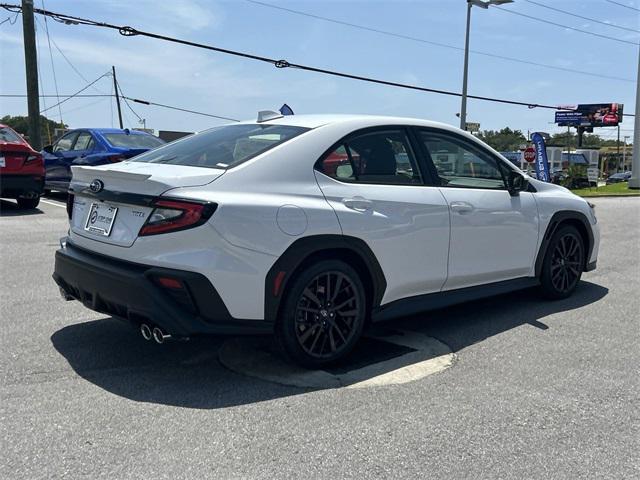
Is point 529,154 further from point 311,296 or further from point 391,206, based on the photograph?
point 311,296

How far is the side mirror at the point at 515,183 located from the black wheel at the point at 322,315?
74.1 inches

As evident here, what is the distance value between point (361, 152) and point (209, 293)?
4.91ft

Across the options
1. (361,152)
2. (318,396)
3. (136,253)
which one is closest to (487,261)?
(361,152)

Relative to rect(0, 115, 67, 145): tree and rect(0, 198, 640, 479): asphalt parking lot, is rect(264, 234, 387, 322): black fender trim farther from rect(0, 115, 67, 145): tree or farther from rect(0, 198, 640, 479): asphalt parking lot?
rect(0, 115, 67, 145): tree

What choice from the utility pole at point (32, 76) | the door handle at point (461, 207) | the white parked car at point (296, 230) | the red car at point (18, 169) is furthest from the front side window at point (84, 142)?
the door handle at point (461, 207)

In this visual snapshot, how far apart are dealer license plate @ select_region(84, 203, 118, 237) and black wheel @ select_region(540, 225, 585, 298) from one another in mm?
3781

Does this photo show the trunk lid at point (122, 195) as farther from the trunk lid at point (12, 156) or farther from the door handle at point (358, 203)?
the trunk lid at point (12, 156)

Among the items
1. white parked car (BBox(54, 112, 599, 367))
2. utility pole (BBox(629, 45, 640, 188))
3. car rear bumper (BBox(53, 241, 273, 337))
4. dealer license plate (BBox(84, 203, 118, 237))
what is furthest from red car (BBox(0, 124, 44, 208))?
utility pole (BBox(629, 45, 640, 188))

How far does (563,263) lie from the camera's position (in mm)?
5809

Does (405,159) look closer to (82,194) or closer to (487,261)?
(487,261)

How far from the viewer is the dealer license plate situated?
3.78m

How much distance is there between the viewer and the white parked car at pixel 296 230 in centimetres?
345

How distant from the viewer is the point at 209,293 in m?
3.43

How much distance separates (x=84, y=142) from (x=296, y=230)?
32.4 ft
